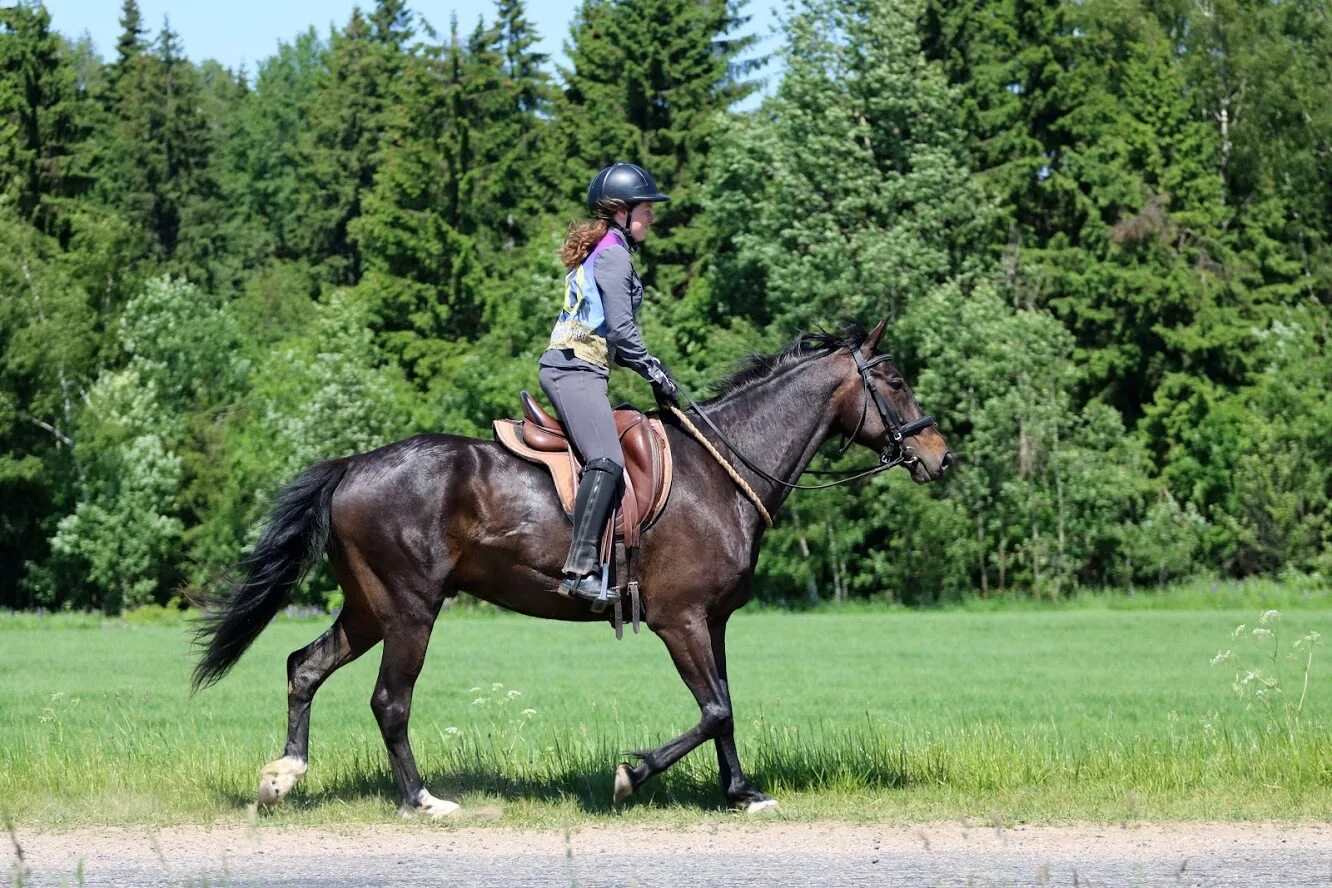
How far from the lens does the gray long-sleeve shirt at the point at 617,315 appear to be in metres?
9.62

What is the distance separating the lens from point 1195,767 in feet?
33.5

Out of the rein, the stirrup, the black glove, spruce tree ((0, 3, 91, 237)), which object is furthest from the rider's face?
spruce tree ((0, 3, 91, 237))

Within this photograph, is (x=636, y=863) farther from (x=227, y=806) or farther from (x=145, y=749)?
(x=145, y=749)

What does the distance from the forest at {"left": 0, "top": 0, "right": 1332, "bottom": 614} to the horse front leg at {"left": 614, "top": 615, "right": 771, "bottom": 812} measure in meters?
37.7

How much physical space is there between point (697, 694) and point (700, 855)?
169 centimetres

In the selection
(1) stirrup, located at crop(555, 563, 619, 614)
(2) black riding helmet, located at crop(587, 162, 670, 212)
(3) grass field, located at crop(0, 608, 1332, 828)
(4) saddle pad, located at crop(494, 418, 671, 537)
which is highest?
(2) black riding helmet, located at crop(587, 162, 670, 212)

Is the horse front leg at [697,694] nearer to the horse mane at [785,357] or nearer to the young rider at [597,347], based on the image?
the young rider at [597,347]

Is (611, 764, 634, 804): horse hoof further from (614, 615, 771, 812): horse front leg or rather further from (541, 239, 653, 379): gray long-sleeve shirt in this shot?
(541, 239, 653, 379): gray long-sleeve shirt

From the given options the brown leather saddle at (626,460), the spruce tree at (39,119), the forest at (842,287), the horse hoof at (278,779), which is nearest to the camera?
the horse hoof at (278,779)

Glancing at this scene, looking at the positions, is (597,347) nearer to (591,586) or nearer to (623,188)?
(623,188)

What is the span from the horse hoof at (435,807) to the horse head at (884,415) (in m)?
3.31

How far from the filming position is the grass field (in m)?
9.60

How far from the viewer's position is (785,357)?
420 inches

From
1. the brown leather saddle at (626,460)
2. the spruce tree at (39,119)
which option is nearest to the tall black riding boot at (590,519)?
the brown leather saddle at (626,460)
